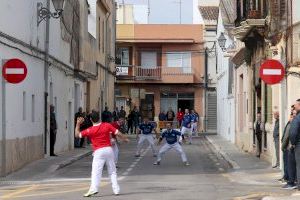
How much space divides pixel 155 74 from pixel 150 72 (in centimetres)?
43

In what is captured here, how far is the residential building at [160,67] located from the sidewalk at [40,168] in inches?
1256

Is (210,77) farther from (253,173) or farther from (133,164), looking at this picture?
(253,173)

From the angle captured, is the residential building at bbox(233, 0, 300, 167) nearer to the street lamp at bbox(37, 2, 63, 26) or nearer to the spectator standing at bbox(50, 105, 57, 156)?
the street lamp at bbox(37, 2, 63, 26)

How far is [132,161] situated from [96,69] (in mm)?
16770

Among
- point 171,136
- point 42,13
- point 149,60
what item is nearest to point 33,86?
point 42,13

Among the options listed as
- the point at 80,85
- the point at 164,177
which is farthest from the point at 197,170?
the point at 80,85

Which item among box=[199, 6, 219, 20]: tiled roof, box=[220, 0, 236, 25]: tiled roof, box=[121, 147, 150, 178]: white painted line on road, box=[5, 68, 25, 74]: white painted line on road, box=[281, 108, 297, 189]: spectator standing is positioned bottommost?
box=[121, 147, 150, 178]: white painted line on road

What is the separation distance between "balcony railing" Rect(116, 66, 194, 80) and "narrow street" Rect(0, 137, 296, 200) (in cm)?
3520

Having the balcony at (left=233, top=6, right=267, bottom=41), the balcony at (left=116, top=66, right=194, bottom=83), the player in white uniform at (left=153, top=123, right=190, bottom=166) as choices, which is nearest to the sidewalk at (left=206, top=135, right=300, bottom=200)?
the player in white uniform at (left=153, top=123, right=190, bottom=166)

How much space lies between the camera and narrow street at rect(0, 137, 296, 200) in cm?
1620

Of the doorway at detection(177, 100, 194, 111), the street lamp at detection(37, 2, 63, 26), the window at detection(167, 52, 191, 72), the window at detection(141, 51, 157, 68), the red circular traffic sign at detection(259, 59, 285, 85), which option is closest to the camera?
the red circular traffic sign at detection(259, 59, 285, 85)

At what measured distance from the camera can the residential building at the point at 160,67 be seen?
207 ft

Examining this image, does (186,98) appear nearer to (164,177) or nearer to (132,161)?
(132,161)

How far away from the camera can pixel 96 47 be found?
44.8m
